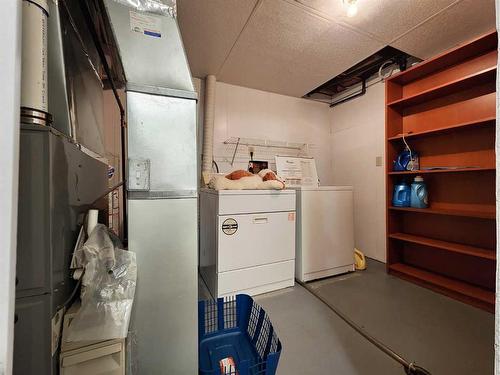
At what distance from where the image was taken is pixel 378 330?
1.36 metres

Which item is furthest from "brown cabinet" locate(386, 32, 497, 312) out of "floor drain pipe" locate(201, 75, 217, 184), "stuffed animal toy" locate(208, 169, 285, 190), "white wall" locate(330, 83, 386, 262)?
"floor drain pipe" locate(201, 75, 217, 184)

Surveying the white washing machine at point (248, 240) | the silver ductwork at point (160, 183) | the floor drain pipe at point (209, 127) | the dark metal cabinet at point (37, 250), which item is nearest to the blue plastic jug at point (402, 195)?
the white washing machine at point (248, 240)

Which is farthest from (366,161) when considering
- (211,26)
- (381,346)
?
(211,26)

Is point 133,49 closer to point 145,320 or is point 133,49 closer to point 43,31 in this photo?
point 43,31

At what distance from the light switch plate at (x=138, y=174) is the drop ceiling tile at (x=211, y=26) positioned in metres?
1.39

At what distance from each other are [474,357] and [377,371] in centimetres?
56

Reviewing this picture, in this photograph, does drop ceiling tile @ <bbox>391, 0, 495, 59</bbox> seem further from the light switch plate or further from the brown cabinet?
the light switch plate

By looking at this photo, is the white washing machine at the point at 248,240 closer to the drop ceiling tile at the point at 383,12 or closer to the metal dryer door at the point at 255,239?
the metal dryer door at the point at 255,239

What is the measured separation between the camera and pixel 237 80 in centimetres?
Answer: 257

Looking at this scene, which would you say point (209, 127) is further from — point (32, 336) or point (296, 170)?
point (32, 336)

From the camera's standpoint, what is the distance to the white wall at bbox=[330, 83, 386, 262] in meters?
2.53

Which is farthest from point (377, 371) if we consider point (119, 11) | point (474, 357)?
point (119, 11)

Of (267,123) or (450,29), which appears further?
(267,123)

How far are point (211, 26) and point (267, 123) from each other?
52.4 inches
